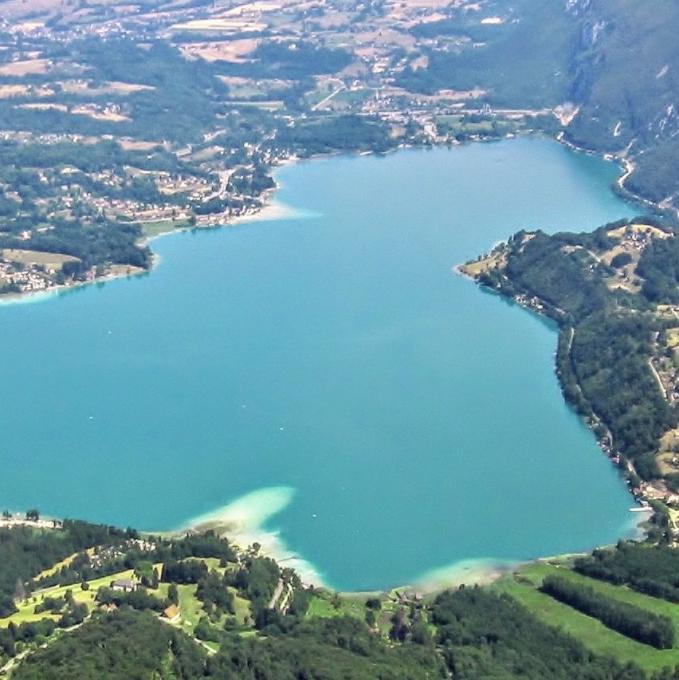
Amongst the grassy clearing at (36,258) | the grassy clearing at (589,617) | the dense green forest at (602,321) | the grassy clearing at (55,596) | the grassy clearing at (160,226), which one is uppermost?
the grassy clearing at (55,596)

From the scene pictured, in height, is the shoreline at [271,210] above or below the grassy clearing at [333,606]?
below

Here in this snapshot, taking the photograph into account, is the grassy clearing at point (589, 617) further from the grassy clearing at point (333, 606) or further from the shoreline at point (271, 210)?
the shoreline at point (271, 210)

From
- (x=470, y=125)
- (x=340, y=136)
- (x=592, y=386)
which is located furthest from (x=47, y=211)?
(x=592, y=386)

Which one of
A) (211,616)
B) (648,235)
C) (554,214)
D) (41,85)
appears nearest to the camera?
(211,616)

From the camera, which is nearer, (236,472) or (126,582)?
(126,582)

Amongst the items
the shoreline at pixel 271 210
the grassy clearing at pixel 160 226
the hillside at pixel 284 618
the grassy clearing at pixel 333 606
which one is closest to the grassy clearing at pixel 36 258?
the shoreline at pixel 271 210

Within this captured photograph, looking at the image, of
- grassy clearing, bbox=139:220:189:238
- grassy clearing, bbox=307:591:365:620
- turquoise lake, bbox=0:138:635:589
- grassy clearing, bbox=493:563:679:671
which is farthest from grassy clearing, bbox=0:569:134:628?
grassy clearing, bbox=139:220:189:238

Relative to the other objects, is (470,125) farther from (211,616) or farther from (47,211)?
(211,616)
